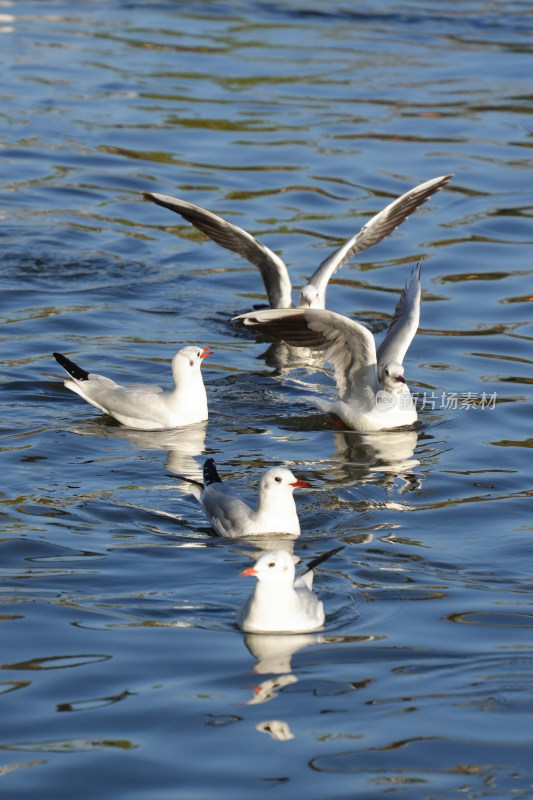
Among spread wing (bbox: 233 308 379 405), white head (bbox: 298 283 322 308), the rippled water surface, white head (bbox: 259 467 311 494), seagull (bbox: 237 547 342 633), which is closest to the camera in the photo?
the rippled water surface

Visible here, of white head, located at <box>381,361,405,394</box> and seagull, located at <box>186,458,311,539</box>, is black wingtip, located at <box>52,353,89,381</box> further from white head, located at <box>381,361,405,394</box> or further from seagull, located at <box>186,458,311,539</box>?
seagull, located at <box>186,458,311,539</box>

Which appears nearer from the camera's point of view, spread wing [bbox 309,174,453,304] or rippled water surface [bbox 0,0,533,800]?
rippled water surface [bbox 0,0,533,800]

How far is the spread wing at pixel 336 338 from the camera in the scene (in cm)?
1085

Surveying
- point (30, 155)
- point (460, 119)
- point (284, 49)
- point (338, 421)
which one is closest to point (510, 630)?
point (338, 421)

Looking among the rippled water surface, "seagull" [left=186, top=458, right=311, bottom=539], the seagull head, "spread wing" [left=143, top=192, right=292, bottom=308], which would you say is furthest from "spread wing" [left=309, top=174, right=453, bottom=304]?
"seagull" [left=186, top=458, right=311, bottom=539]

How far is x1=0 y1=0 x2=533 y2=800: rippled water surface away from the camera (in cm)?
594

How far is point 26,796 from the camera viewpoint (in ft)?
18.0

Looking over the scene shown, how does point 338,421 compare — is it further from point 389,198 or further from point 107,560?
point 389,198

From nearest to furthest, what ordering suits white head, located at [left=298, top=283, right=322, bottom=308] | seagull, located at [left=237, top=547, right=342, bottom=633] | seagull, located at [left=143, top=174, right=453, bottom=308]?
seagull, located at [left=237, top=547, right=342, bottom=633], white head, located at [left=298, top=283, right=322, bottom=308], seagull, located at [left=143, top=174, right=453, bottom=308]

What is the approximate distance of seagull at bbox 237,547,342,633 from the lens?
6.78m

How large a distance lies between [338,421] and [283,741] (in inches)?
230
